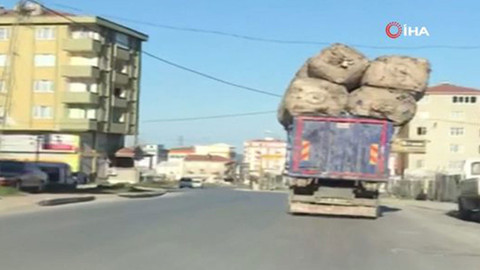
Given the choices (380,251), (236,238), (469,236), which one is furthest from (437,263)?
(469,236)

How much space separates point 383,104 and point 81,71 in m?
54.1

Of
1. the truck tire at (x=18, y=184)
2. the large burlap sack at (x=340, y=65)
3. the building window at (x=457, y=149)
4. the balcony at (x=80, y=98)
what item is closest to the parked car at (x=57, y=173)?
the truck tire at (x=18, y=184)

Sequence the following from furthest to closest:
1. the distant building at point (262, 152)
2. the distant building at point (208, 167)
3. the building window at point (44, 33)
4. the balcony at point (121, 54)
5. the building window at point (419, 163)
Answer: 1. the distant building at point (208, 167)
2. the distant building at point (262, 152)
3. the building window at point (419, 163)
4. the balcony at point (121, 54)
5. the building window at point (44, 33)

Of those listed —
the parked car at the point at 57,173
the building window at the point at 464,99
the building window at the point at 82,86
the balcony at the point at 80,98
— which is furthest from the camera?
the building window at the point at 464,99

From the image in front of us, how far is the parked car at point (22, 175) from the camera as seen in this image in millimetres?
31797

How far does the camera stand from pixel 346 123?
2112 centimetres

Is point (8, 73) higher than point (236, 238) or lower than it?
higher

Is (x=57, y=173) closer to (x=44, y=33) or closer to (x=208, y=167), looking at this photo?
(x=44, y=33)

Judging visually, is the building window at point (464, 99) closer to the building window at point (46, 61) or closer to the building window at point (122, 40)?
the building window at point (122, 40)

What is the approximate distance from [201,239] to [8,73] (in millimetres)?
56566

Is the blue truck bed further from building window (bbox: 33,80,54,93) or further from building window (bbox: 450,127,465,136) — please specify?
building window (bbox: 450,127,465,136)

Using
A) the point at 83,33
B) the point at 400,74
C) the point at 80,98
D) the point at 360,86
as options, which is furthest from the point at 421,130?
the point at 400,74

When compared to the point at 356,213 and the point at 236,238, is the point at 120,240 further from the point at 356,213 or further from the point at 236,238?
the point at 356,213

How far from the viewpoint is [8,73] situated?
66562 millimetres
